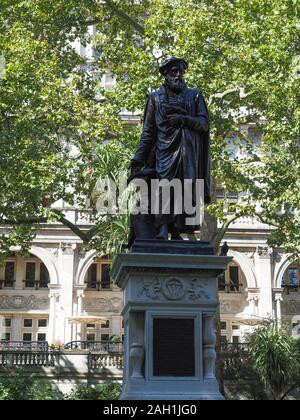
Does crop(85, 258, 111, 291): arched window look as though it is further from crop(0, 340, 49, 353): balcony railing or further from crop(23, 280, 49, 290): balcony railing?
Answer: crop(0, 340, 49, 353): balcony railing

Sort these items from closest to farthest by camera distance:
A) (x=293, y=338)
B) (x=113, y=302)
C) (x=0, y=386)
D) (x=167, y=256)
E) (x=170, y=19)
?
(x=167, y=256) → (x=0, y=386) → (x=170, y=19) → (x=293, y=338) → (x=113, y=302)

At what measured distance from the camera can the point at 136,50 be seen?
79.6 ft

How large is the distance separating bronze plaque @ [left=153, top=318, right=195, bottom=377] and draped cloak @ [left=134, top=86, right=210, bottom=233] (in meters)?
1.51

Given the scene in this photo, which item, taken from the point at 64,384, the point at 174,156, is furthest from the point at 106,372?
the point at 174,156

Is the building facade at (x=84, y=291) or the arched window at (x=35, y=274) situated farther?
the arched window at (x=35, y=274)

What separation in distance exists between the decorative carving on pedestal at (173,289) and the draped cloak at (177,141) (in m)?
0.97

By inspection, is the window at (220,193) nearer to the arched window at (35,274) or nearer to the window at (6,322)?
the arched window at (35,274)

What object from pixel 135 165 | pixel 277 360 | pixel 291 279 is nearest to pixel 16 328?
pixel 291 279

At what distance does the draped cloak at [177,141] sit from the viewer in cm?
972

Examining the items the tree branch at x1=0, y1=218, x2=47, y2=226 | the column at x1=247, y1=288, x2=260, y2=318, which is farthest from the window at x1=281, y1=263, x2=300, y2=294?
the tree branch at x1=0, y1=218, x2=47, y2=226

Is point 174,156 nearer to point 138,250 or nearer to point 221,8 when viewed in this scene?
point 138,250

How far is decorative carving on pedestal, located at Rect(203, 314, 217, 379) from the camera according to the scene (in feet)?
28.6

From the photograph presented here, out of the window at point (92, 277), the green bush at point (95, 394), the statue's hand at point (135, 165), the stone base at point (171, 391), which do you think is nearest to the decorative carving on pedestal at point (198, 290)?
the stone base at point (171, 391)

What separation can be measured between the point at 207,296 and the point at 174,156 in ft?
6.87
